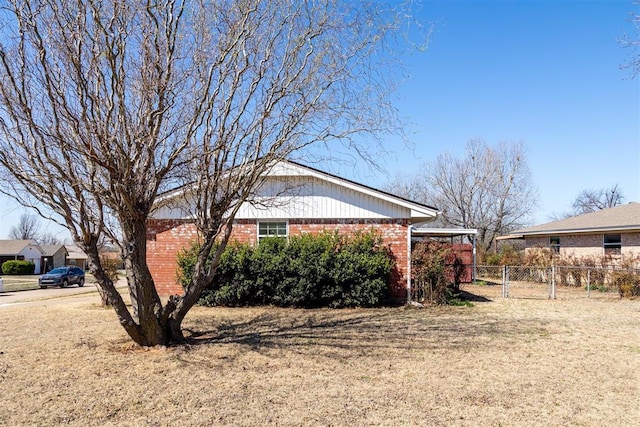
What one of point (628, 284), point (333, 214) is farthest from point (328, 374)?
point (628, 284)

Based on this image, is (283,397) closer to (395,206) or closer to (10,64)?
(10,64)

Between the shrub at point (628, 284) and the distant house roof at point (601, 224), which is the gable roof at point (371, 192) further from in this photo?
the distant house roof at point (601, 224)

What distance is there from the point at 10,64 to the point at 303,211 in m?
8.63

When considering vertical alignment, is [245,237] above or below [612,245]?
above

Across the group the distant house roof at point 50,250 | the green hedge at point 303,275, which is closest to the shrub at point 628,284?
the green hedge at point 303,275

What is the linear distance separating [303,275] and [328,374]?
6.61 m

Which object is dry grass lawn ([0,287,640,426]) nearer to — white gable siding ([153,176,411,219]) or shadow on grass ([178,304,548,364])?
shadow on grass ([178,304,548,364])

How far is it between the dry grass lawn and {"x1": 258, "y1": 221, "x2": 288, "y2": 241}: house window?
12.9ft

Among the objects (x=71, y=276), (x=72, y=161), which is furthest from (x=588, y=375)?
(x=71, y=276)

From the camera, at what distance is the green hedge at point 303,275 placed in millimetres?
12867

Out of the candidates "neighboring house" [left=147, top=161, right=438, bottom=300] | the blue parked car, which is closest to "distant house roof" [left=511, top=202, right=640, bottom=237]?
"neighboring house" [left=147, top=161, right=438, bottom=300]

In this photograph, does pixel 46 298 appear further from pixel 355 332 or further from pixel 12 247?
pixel 12 247

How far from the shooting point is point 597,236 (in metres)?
22.0

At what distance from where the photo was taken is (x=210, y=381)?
5.91 m
